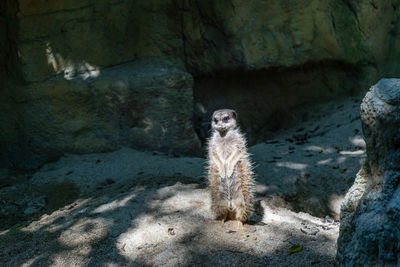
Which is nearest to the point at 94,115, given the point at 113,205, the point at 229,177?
the point at 113,205

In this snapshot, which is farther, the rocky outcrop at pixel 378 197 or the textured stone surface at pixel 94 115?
the textured stone surface at pixel 94 115

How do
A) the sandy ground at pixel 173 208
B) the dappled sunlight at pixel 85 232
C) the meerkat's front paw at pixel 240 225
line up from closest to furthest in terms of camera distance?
1. the sandy ground at pixel 173 208
2. the dappled sunlight at pixel 85 232
3. the meerkat's front paw at pixel 240 225

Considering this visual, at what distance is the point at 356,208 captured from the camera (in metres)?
1.69

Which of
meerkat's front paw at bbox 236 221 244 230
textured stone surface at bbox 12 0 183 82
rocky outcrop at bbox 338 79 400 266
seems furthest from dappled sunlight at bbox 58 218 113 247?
textured stone surface at bbox 12 0 183 82

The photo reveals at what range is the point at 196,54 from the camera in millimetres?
5586

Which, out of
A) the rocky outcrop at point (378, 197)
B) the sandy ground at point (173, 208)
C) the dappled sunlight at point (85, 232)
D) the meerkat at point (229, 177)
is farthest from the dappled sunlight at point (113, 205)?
the rocky outcrop at point (378, 197)

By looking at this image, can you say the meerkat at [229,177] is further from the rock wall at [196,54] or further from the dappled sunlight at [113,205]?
the rock wall at [196,54]

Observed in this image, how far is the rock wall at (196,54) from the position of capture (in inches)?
191

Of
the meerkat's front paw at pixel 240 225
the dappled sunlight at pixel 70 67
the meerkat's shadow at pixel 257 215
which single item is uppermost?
the dappled sunlight at pixel 70 67

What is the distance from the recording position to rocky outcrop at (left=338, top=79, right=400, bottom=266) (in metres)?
1.42

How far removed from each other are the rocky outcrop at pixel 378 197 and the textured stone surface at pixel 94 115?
142 inches

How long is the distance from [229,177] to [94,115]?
2.71 metres

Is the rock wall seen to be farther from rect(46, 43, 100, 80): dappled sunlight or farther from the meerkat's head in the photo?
the meerkat's head

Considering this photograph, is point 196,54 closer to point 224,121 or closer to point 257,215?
point 224,121
